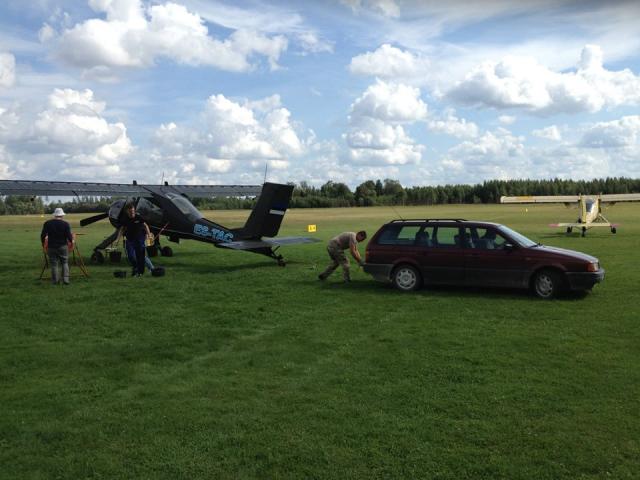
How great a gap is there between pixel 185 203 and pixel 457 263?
39.6 ft

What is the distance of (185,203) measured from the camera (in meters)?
21.6

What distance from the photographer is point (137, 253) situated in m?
16.2

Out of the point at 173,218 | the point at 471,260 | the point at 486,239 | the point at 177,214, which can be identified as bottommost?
the point at 471,260

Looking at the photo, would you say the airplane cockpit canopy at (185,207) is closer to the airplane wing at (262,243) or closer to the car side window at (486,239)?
the airplane wing at (262,243)

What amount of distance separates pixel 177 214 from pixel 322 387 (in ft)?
51.2

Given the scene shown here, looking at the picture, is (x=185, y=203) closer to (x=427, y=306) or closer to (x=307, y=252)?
(x=307, y=252)

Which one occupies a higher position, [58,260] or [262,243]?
[262,243]

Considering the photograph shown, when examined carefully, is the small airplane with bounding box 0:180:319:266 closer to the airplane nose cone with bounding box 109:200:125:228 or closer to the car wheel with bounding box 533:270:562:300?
the airplane nose cone with bounding box 109:200:125:228

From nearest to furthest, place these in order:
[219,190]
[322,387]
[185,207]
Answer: [322,387] < [185,207] < [219,190]

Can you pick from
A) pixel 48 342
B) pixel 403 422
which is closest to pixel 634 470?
pixel 403 422

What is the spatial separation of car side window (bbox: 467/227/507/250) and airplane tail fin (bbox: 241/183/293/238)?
799 centimetres

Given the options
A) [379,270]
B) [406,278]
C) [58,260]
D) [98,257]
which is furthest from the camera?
[98,257]

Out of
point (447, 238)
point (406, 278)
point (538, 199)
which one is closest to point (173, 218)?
point (406, 278)

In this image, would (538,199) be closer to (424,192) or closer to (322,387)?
(322,387)
